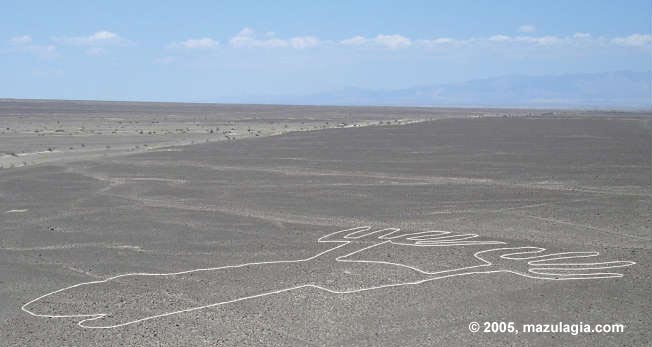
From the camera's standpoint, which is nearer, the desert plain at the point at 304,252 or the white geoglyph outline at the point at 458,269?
the desert plain at the point at 304,252

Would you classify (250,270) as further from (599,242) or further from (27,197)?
(27,197)

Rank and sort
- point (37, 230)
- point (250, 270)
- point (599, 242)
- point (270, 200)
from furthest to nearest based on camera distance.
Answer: point (270, 200), point (37, 230), point (599, 242), point (250, 270)

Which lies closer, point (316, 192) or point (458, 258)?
point (458, 258)

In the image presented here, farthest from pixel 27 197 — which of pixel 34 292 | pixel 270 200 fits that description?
pixel 34 292

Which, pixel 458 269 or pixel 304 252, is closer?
pixel 458 269

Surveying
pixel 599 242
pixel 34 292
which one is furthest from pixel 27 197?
pixel 599 242

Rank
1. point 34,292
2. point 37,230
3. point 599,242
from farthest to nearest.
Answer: point 37,230 < point 599,242 < point 34,292

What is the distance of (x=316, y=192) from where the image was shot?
19469 millimetres

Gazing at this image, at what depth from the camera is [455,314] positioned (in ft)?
26.9

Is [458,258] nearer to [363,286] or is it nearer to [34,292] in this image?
[363,286]

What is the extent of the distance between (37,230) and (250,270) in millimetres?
5651

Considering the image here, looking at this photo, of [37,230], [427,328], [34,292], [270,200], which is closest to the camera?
[427,328]

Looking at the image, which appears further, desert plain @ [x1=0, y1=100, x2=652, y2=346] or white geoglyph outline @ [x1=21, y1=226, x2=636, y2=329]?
white geoglyph outline @ [x1=21, y1=226, x2=636, y2=329]

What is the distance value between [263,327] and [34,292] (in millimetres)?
3433
